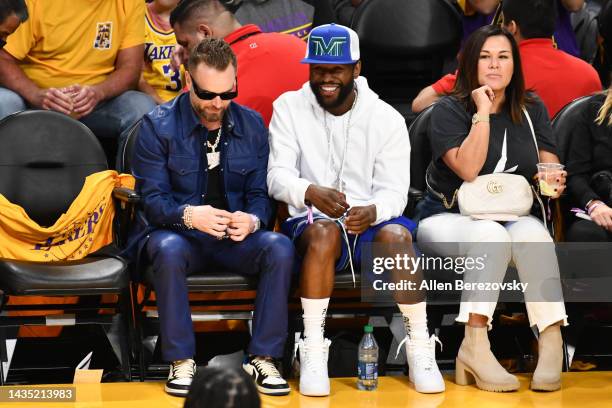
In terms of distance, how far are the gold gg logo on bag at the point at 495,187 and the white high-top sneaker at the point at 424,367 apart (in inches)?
28.9

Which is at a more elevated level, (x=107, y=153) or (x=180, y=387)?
(x=107, y=153)

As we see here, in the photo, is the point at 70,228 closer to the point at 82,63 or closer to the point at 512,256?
the point at 82,63

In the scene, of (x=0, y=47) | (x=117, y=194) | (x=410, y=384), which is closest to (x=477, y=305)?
(x=410, y=384)

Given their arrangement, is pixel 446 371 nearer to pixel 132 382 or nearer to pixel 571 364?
pixel 571 364

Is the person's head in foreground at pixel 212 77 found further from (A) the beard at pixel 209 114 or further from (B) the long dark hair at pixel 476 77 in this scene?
(B) the long dark hair at pixel 476 77

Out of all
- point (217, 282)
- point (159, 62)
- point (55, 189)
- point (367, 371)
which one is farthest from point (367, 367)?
point (159, 62)

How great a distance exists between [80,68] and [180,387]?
2.28 m

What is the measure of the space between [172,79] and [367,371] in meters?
2.46

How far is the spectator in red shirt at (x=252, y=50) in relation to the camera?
19.8 feet

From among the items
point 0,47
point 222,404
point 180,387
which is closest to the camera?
point 222,404

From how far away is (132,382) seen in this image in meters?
5.20

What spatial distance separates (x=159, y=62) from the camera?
269 inches

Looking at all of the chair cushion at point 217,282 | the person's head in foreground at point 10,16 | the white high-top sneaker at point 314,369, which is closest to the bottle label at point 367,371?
the white high-top sneaker at point 314,369
